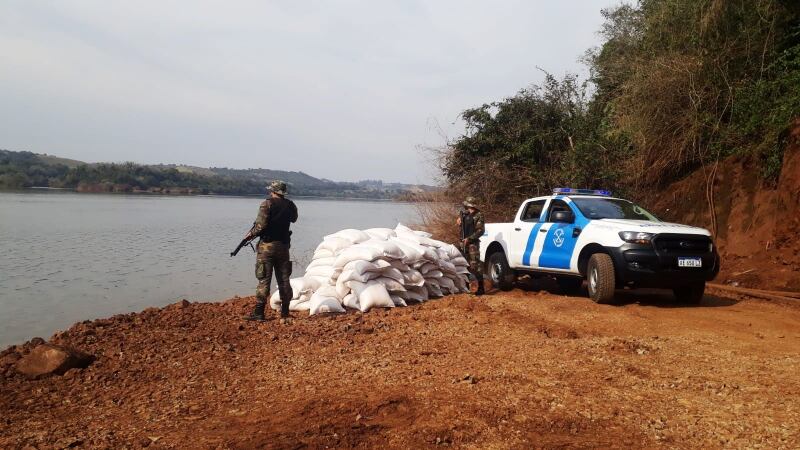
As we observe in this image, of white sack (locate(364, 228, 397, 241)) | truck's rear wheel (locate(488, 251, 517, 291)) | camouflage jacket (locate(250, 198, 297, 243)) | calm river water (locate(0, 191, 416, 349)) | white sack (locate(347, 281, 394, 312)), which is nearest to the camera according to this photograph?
camouflage jacket (locate(250, 198, 297, 243))

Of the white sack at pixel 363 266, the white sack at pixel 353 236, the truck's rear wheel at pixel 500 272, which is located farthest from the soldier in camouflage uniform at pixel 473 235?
the white sack at pixel 363 266

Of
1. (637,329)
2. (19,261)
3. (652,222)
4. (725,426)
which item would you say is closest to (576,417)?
(725,426)

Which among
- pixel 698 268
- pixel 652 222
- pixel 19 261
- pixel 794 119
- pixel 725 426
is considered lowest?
pixel 19 261

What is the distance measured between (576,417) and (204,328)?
5.47 metres

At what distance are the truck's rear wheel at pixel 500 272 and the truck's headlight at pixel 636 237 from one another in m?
2.76

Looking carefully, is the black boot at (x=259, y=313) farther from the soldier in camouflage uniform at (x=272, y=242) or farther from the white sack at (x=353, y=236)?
the white sack at (x=353, y=236)

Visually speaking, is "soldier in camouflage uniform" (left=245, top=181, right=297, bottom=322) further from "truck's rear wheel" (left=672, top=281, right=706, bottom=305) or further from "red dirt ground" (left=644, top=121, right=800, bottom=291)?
"red dirt ground" (left=644, top=121, right=800, bottom=291)

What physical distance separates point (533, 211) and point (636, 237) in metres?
2.58

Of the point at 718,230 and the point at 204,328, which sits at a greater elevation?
the point at 718,230

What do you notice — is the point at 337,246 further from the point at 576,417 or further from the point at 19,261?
the point at 19,261

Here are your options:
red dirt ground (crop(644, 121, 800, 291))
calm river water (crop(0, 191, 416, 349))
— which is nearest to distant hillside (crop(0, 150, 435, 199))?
calm river water (crop(0, 191, 416, 349))

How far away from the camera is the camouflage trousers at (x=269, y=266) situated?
26.9 ft

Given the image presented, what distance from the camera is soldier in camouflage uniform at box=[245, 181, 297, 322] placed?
8125 mm

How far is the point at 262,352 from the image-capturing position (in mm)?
6480
